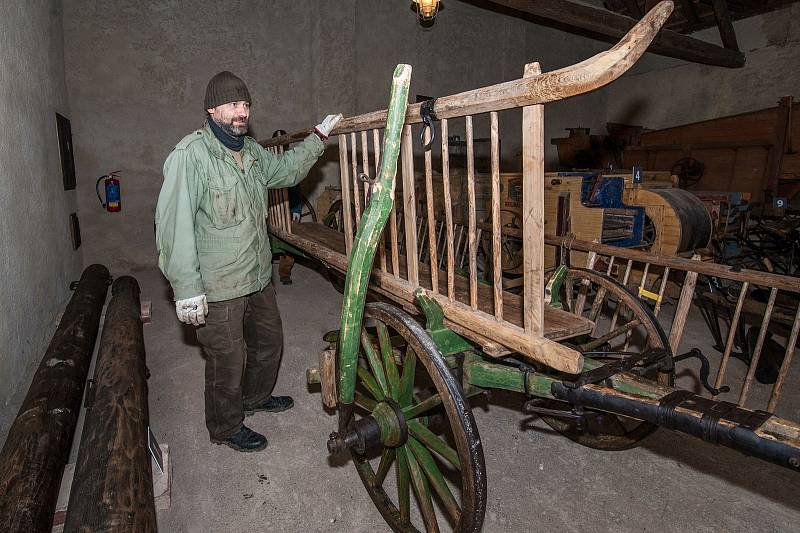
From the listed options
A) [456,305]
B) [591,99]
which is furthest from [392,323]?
[591,99]

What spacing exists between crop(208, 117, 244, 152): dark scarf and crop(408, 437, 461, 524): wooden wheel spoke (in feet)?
5.56

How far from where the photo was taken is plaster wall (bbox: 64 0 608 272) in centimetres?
622

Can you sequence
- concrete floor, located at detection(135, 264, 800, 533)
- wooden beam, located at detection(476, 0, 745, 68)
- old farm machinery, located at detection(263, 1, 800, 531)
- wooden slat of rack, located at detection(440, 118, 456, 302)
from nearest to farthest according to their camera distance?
old farm machinery, located at detection(263, 1, 800, 531) → wooden slat of rack, located at detection(440, 118, 456, 302) → concrete floor, located at detection(135, 264, 800, 533) → wooden beam, located at detection(476, 0, 745, 68)

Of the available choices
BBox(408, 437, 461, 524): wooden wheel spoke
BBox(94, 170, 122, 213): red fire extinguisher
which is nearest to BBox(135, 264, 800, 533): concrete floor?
BBox(408, 437, 461, 524): wooden wheel spoke

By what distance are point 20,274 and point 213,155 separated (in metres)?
1.82

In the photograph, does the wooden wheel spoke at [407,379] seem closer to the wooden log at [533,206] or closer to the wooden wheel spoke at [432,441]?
the wooden wheel spoke at [432,441]

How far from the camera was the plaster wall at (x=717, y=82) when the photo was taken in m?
8.48

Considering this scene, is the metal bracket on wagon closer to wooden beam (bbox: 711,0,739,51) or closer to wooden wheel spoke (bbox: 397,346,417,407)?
wooden wheel spoke (bbox: 397,346,417,407)

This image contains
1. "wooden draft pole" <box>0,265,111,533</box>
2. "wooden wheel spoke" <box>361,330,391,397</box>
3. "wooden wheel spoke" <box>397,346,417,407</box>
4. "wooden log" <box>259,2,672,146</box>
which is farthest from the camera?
"wooden wheel spoke" <box>361,330,391,397</box>

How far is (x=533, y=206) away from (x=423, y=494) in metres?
1.16

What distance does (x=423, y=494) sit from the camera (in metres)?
1.78

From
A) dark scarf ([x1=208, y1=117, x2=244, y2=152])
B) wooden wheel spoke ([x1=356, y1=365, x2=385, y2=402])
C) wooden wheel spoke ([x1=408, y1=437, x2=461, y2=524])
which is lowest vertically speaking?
wooden wheel spoke ([x1=408, y1=437, x2=461, y2=524])

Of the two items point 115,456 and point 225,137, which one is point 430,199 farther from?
point 115,456

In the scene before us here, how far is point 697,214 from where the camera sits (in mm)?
4645
